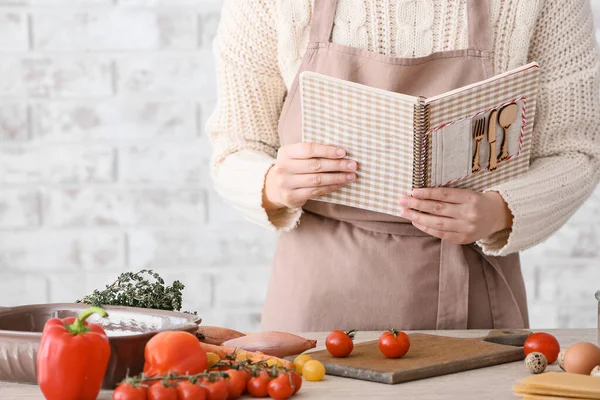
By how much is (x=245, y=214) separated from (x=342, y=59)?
1.21 feet

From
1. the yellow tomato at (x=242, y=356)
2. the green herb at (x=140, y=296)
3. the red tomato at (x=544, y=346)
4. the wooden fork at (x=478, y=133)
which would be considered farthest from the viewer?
the wooden fork at (x=478, y=133)

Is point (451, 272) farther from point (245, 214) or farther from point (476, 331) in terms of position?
point (245, 214)

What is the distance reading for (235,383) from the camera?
1142mm

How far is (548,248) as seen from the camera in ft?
9.00

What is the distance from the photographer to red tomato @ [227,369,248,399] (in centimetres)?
114

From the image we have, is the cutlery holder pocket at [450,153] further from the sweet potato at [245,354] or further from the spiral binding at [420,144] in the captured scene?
the sweet potato at [245,354]

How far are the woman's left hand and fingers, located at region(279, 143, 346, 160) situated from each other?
0.45 feet

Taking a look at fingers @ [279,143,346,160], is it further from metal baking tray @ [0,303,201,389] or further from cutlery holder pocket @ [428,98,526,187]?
metal baking tray @ [0,303,201,389]

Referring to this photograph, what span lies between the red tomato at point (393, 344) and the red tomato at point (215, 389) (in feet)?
0.98

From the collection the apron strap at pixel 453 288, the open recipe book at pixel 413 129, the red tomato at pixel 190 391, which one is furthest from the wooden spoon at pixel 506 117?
the red tomato at pixel 190 391

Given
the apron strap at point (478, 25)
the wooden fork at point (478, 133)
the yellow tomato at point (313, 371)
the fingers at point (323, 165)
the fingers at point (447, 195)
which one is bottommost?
the yellow tomato at point (313, 371)

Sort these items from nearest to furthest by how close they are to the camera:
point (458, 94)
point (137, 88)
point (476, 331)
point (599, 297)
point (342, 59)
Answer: point (599, 297) → point (458, 94) → point (476, 331) → point (342, 59) → point (137, 88)

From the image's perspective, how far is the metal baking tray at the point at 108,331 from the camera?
1188 millimetres

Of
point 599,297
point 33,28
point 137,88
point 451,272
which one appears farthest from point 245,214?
point 33,28
